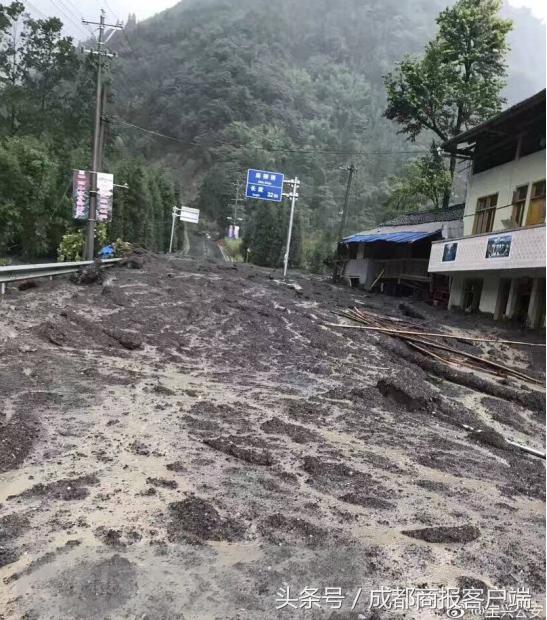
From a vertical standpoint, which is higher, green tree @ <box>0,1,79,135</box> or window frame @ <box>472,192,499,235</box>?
green tree @ <box>0,1,79,135</box>

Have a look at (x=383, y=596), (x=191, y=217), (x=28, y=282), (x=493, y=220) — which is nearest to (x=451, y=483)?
(x=383, y=596)

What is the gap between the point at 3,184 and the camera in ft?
A: 82.1

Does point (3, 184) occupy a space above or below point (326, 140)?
below

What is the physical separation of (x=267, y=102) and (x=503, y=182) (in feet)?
277

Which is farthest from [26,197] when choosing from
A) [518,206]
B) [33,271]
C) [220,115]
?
[220,115]

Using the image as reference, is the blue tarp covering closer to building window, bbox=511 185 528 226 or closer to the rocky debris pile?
building window, bbox=511 185 528 226

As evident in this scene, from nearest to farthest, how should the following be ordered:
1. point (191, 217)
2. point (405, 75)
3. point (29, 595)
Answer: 1. point (29, 595)
2. point (405, 75)
3. point (191, 217)

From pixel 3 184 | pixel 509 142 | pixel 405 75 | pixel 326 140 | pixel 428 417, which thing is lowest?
pixel 428 417

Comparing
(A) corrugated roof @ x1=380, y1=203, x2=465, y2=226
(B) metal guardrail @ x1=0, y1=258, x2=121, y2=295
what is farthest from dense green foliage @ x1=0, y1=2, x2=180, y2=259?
(A) corrugated roof @ x1=380, y1=203, x2=465, y2=226

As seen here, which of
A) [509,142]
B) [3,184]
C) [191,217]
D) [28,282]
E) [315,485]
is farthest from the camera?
[191,217]

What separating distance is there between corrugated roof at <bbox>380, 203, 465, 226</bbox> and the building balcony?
16.1 ft

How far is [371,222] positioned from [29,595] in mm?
66912

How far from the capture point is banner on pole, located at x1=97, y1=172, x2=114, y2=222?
2100 cm

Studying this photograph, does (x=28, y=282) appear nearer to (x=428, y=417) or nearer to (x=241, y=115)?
(x=428, y=417)
